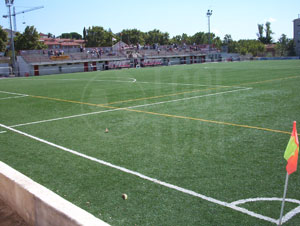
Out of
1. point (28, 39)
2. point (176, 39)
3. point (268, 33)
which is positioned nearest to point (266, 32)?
point (268, 33)

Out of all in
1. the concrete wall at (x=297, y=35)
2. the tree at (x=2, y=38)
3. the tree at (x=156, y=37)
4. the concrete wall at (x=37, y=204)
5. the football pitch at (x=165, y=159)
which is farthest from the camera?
the tree at (x=156, y=37)

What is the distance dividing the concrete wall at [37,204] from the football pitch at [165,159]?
755mm

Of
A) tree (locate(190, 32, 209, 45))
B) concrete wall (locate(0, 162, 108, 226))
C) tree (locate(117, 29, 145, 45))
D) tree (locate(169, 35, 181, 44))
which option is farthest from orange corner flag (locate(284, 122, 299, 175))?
tree (locate(190, 32, 209, 45))

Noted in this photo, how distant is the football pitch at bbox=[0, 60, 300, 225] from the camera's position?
4156 millimetres

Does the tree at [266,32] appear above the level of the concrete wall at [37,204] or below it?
above

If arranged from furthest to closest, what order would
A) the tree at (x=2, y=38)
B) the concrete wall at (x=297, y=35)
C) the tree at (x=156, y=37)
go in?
the tree at (x=156, y=37) < the concrete wall at (x=297, y=35) < the tree at (x=2, y=38)

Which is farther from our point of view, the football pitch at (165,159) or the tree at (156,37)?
the tree at (156,37)

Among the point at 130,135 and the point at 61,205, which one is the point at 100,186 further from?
the point at 130,135

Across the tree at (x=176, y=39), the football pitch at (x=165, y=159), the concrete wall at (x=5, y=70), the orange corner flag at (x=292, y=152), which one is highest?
the tree at (x=176, y=39)

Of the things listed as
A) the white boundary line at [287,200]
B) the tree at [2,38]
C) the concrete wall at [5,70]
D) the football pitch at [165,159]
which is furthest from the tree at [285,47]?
the white boundary line at [287,200]

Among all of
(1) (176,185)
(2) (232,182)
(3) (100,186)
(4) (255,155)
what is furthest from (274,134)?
(3) (100,186)

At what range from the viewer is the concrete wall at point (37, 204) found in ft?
10.1

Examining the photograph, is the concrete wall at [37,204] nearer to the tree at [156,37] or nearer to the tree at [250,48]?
the tree at [250,48]

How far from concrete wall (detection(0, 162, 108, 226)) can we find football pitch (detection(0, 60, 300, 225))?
0.75 m
